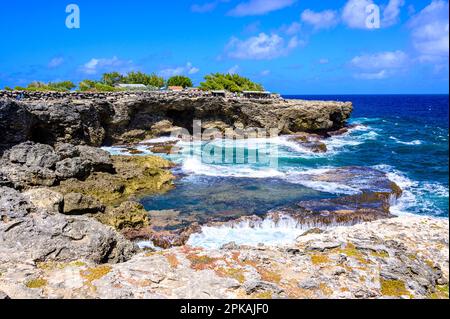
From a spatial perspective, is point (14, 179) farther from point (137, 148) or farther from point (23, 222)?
point (137, 148)

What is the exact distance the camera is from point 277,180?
29828mm

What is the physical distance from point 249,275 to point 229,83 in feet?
194

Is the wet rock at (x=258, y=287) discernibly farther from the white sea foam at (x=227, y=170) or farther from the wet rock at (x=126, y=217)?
the white sea foam at (x=227, y=170)

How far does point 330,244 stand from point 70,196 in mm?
14307

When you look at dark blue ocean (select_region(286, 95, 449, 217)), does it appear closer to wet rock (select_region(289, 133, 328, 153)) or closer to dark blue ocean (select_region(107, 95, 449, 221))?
dark blue ocean (select_region(107, 95, 449, 221))

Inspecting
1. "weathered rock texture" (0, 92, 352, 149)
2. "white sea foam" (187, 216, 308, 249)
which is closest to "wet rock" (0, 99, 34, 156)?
"weathered rock texture" (0, 92, 352, 149)

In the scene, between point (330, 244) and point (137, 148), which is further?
point (137, 148)

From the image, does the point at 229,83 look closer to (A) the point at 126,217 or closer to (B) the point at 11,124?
(B) the point at 11,124

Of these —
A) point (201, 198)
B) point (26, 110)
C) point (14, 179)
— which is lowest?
point (201, 198)

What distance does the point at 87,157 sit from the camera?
1082 inches

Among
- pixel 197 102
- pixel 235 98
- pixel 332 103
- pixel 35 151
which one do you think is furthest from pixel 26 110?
pixel 332 103

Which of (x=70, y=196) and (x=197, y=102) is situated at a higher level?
(x=197, y=102)

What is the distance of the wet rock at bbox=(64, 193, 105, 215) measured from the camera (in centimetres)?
1977

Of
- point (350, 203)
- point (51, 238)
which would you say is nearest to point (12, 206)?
point (51, 238)
